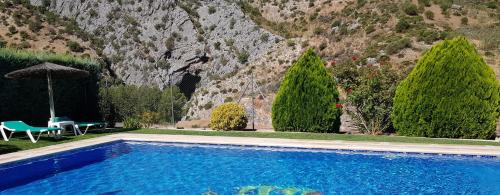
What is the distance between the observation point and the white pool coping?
342 inches

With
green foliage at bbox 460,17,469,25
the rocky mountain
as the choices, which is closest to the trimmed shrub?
the rocky mountain

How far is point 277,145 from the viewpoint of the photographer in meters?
10.3

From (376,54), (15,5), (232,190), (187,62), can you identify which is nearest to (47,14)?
(15,5)

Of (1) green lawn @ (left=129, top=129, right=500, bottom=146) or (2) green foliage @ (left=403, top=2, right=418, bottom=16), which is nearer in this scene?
(1) green lawn @ (left=129, top=129, right=500, bottom=146)

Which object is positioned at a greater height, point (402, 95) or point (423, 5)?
point (423, 5)

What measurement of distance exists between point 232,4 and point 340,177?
36231mm

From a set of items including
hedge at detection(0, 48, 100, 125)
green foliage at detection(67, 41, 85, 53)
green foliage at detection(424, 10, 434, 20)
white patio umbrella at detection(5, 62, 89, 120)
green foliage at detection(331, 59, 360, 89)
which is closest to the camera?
white patio umbrella at detection(5, 62, 89, 120)

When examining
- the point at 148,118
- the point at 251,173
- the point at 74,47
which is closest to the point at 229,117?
the point at 148,118

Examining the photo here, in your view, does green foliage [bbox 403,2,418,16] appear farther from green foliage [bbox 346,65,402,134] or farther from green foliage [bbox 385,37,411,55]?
green foliage [bbox 346,65,402,134]

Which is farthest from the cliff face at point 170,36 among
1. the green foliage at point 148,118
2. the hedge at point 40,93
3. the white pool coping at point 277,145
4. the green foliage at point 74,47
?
the white pool coping at point 277,145

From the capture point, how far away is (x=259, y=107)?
1900cm

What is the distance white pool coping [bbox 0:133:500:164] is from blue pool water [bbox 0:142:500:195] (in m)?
0.17

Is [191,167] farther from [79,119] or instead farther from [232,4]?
[232,4]

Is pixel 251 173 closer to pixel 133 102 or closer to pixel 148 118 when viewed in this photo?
pixel 148 118
